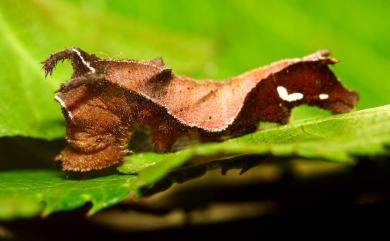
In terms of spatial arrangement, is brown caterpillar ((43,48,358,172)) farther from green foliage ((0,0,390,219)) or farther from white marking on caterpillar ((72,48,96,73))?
green foliage ((0,0,390,219))

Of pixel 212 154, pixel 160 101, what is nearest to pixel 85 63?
pixel 160 101

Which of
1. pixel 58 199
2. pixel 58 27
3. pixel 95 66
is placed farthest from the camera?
pixel 58 27

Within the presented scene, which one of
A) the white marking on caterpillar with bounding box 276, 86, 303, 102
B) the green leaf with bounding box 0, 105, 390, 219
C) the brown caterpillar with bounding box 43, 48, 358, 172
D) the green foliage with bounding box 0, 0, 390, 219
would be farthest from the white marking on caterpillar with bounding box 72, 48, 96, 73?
the white marking on caterpillar with bounding box 276, 86, 303, 102

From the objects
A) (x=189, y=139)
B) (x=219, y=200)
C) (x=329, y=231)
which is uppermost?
(x=189, y=139)

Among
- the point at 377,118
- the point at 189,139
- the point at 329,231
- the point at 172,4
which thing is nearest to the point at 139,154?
the point at 189,139

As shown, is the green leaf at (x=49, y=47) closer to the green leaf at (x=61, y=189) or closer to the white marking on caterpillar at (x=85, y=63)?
the white marking on caterpillar at (x=85, y=63)

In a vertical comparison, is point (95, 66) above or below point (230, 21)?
below

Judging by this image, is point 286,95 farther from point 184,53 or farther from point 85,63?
point 184,53

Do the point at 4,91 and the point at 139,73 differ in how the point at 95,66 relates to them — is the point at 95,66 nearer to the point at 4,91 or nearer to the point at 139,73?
the point at 139,73
